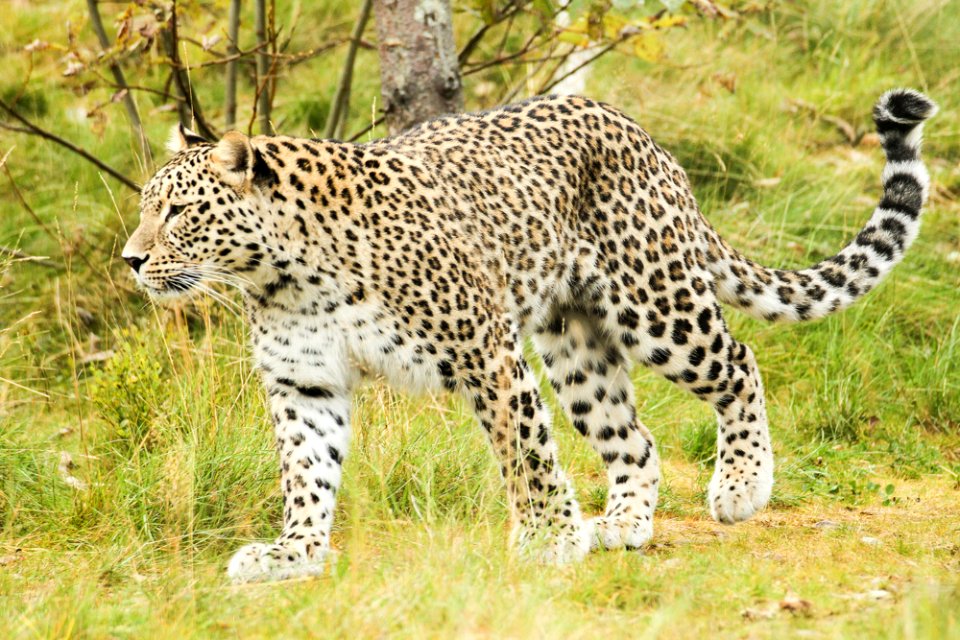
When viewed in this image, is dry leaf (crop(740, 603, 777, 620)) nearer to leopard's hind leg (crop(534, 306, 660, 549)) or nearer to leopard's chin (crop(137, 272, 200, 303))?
leopard's hind leg (crop(534, 306, 660, 549))

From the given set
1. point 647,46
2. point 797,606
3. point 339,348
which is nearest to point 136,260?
point 339,348

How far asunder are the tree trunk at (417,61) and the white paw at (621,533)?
260 cm

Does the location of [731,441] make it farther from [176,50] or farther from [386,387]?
[176,50]

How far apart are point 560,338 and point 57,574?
8.21 feet

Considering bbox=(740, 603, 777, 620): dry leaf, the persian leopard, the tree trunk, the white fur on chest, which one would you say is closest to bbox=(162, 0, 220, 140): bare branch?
the tree trunk

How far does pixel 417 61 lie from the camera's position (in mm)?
7070

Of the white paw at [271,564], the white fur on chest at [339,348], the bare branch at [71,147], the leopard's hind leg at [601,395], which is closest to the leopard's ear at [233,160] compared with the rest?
the white fur on chest at [339,348]

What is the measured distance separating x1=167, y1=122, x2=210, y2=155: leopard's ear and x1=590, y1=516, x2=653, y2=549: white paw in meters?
2.30

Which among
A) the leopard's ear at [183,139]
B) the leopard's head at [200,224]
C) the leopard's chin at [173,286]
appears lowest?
the leopard's chin at [173,286]

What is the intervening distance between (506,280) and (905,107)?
201cm

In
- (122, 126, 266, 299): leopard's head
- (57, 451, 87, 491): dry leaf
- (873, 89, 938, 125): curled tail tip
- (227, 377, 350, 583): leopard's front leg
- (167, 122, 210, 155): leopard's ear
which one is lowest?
(57, 451, 87, 491): dry leaf

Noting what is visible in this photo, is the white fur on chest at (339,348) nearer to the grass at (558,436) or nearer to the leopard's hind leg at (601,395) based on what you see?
the grass at (558,436)

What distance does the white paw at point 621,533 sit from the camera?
5.61 metres

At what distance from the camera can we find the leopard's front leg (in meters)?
5.16
